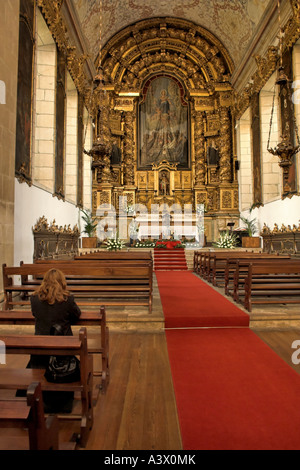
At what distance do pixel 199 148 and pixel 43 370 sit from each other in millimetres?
18299

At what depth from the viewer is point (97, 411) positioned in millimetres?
2424

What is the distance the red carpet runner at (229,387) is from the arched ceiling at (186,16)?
14727mm

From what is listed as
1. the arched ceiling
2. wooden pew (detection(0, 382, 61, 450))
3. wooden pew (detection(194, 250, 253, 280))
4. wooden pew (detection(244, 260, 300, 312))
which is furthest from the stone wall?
the arched ceiling

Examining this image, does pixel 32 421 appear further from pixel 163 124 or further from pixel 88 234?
pixel 163 124

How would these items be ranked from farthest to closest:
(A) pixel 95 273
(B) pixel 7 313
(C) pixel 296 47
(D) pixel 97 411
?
(C) pixel 296 47
(A) pixel 95 273
(B) pixel 7 313
(D) pixel 97 411

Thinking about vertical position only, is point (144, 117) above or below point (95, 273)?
above

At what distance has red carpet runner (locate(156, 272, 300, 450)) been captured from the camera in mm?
2068

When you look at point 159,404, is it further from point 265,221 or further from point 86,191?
point 86,191

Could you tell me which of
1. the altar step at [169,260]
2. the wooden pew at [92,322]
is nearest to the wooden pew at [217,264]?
the altar step at [169,260]

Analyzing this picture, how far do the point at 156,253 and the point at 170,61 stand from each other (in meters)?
13.0

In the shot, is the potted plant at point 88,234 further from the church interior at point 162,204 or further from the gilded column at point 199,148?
the gilded column at point 199,148

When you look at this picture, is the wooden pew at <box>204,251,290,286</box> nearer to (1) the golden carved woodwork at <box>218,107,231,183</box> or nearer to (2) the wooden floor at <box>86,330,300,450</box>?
(2) the wooden floor at <box>86,330,300,450</box>

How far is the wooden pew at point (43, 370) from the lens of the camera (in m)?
1.99
